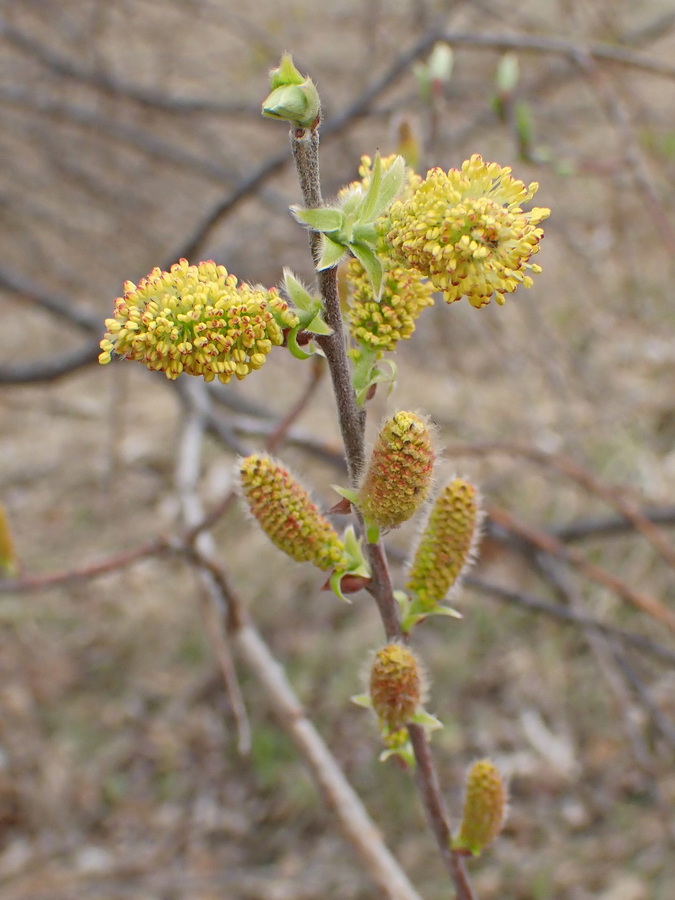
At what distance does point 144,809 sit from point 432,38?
2.84 meters

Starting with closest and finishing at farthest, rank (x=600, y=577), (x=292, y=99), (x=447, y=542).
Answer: (x=292, y=99) < (x=447, y=542) < (x=600, y=577)

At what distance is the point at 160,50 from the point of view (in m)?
4.60

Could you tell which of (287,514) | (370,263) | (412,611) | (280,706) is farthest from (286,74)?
(280,706)

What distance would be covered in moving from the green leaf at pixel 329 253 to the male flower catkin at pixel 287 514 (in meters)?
0.23

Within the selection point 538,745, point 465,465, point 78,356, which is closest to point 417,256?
point 78,356

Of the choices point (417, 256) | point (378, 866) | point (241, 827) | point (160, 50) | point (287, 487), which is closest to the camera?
point (417, 256)

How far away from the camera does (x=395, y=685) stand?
29.7 inches

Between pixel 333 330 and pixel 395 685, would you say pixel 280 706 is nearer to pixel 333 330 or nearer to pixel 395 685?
pixel 395 685

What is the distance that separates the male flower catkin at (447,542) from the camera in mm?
815

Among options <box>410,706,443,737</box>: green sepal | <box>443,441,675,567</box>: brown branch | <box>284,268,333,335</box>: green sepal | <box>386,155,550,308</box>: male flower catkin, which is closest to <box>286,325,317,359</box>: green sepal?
<box>284,268,333,335</box>: green sepal

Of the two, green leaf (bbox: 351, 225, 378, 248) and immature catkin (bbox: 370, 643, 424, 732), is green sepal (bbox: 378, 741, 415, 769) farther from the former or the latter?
green leaf (bbox: 351, 225, 378, 248)

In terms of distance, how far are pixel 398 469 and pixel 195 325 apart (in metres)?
0.21

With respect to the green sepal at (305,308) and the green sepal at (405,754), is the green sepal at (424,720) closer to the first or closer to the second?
the green sepal at (405,754)

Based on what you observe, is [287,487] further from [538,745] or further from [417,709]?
[538,745]
